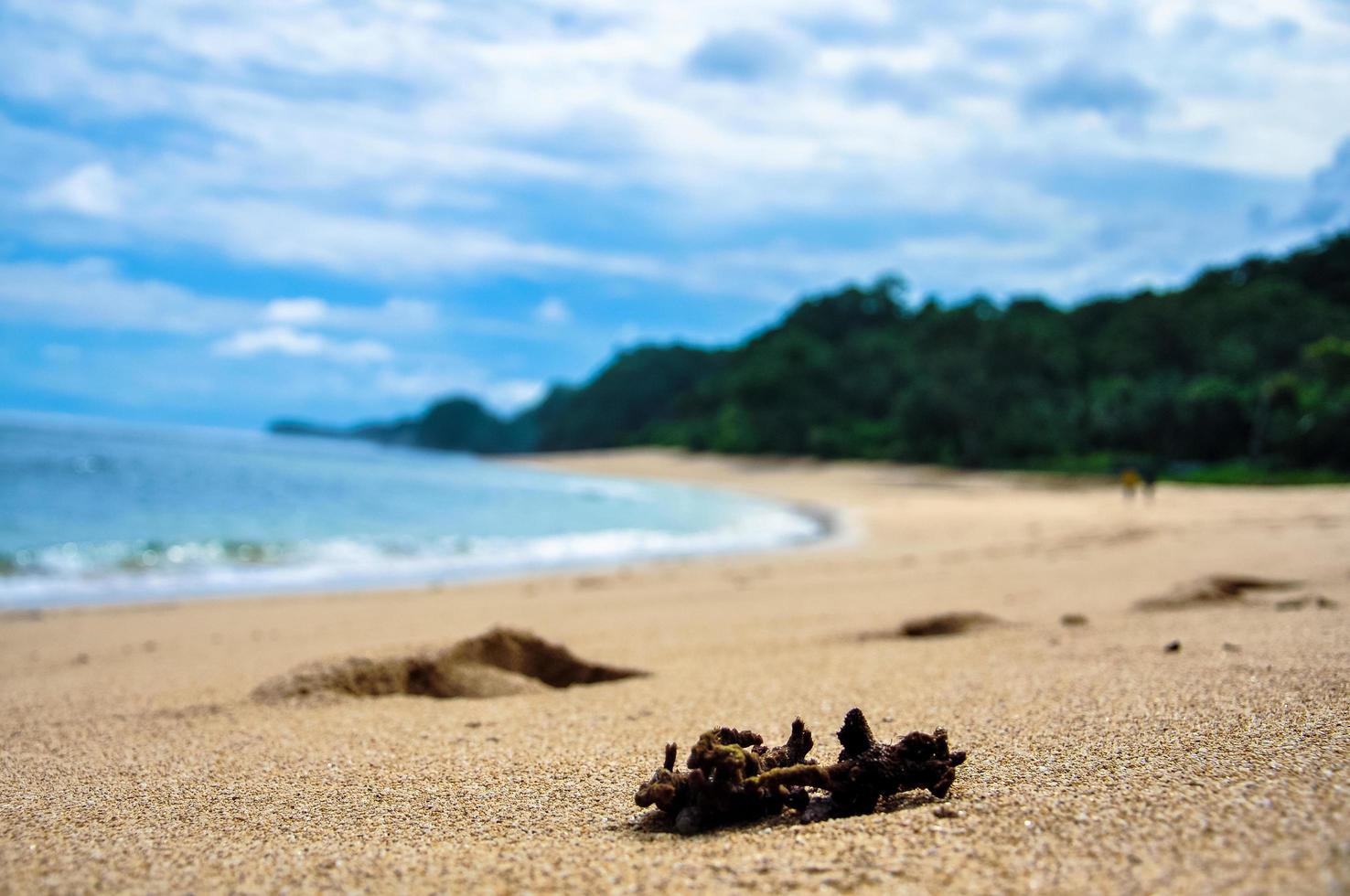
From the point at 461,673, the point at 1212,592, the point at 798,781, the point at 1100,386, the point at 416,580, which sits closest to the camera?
the point at 798,781

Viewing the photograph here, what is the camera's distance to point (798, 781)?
2.57m

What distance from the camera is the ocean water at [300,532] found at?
13.5 meters

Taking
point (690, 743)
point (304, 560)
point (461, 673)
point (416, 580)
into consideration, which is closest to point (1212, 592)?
point (690, 743)

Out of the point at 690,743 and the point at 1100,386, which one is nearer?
the point at 690,743

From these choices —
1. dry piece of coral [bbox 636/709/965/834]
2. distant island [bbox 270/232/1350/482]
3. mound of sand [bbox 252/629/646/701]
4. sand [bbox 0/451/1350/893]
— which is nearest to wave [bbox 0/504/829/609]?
sand [bbox 0/451/1350/893]

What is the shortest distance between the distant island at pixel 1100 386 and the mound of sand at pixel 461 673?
3450 cm

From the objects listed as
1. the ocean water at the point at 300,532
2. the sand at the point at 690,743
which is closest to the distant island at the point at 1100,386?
the ocean water at the point at 300,532

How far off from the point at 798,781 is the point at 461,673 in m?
3.17

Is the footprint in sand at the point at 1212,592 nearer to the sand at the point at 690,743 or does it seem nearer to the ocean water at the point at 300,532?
the sand at the point at 690,743

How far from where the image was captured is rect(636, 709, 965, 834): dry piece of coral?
2.51 meters

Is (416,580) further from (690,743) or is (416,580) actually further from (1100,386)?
(1100,386)

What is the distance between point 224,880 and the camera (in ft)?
7.45

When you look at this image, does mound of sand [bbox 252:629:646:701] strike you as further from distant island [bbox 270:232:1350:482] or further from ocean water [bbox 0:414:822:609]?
distant island [bbox 270:232:1350:482]

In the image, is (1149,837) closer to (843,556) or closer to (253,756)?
(253,756)
